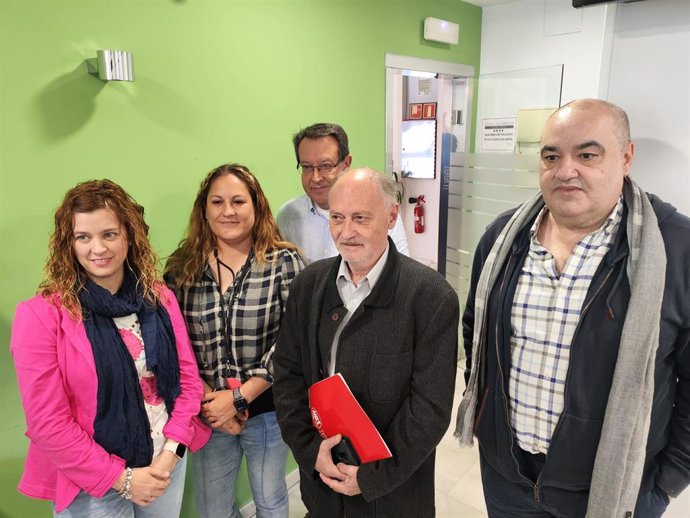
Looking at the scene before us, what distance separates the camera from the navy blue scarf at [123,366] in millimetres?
1327

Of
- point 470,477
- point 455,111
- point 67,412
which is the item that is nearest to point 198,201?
point 67,412

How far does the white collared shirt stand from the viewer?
1.34m

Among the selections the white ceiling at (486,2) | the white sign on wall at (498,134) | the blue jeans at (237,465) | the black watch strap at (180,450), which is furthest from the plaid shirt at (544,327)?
the white ceiling at (486,2)

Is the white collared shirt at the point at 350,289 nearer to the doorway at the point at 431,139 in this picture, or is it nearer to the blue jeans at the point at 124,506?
the blue jeans at the point at 124,506

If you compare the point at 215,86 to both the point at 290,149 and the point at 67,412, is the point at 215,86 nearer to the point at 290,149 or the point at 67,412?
the point at 290,149

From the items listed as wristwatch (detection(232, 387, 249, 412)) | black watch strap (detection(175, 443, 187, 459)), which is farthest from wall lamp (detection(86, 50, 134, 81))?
black watch strap (detection(175, 443, 187, 459))

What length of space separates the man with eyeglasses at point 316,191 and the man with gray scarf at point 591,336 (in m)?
0.64

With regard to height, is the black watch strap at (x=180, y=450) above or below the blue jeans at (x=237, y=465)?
above

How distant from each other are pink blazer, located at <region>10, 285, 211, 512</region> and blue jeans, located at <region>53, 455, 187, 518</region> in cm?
4

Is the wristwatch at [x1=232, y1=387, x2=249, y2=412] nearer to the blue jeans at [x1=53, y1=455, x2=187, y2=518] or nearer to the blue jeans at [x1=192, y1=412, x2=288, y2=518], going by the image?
the blue jeans at [x1=192, y1=412, x2=288, y2=518]

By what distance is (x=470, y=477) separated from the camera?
2701mm

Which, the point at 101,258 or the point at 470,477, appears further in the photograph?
the point at 470,477

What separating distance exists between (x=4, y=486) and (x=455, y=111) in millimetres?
3485

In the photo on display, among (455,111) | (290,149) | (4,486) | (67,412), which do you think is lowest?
(4,486)
